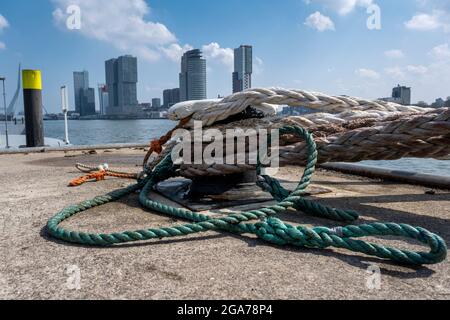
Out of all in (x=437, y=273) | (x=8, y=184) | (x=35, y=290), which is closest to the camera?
(x=35, y=290)

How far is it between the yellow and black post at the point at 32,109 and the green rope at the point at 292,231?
881cm

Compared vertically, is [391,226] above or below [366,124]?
below

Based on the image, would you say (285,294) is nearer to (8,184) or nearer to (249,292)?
(249,292)

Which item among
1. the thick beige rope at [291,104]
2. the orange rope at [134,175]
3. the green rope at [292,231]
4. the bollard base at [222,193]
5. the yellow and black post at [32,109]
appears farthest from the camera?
the yellow and black post at [32,109]

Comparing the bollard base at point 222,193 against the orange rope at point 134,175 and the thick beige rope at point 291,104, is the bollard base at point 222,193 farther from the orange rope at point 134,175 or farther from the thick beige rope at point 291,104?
the orange rope at point 134,175

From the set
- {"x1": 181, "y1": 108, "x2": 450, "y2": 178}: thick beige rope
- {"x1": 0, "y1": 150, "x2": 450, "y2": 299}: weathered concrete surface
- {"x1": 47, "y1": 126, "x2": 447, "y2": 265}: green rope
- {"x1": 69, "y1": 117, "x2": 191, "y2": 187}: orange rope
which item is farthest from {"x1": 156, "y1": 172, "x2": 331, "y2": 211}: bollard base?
{"x1": 69, "y1": 117, "x2": 191, "y2": 187}: orange rope

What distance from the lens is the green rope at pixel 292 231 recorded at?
1.65 metres

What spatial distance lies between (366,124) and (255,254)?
141 centimetres

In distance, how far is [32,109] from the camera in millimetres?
10469

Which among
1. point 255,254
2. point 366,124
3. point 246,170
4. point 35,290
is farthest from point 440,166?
point 35,290

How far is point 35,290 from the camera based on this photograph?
1.45 m

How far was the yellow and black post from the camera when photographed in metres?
10.3

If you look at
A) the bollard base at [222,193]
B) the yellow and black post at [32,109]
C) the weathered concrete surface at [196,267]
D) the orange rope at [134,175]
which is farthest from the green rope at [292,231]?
the yellow and black post at [32,109]
